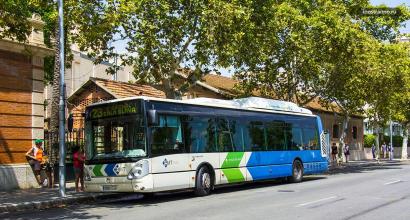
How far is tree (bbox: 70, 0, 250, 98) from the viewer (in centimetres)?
1864

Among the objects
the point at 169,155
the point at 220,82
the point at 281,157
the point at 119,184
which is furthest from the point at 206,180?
the point at 220,82

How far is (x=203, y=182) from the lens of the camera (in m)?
16.9

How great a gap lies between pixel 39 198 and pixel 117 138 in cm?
282

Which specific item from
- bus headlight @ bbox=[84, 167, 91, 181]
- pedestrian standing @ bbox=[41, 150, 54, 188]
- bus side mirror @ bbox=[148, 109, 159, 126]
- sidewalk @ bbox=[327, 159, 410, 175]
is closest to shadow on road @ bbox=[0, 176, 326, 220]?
bus headlight @ bbox=[84, 167, 91, 181]

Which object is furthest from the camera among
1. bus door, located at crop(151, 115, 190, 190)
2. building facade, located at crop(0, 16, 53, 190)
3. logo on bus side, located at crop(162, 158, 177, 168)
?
building facade, located at crop(0, 16, 53, 190)

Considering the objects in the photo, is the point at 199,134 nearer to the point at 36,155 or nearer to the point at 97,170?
the point at 97,170

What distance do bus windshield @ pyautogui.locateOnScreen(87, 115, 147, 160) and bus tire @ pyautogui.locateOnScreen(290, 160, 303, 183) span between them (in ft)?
29.8

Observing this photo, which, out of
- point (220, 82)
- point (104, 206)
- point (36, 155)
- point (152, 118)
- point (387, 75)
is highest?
point (220, 82)

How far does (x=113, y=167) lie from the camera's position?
15.0m

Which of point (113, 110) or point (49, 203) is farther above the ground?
point (113, 110)

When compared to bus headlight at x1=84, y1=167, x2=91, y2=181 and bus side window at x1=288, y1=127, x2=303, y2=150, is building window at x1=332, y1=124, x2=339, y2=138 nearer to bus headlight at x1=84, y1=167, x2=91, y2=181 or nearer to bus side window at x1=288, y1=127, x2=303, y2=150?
bus side window at x1=288, y1=127, x2=303, y2=150

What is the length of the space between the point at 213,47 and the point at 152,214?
29.9ft

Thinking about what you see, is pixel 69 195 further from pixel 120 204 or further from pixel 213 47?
pixel 213 47

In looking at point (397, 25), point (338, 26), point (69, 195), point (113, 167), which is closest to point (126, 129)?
point (113, 167)
